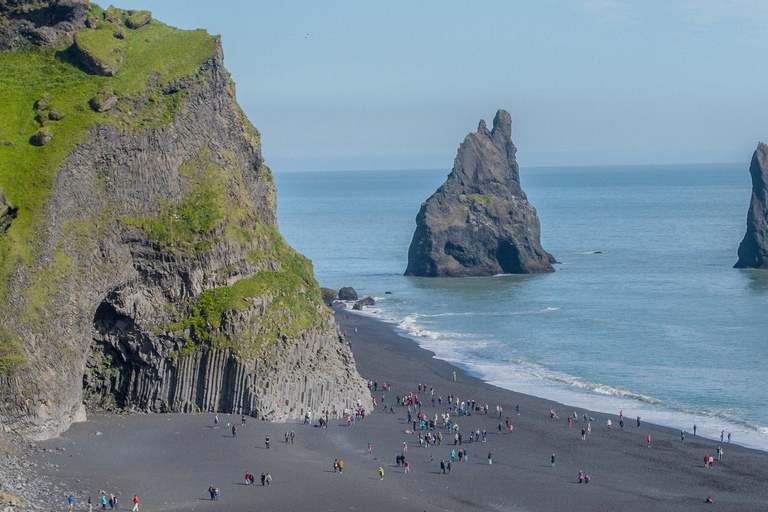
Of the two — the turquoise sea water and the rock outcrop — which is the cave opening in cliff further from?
the rock outcrop

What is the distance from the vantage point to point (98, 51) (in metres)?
75.0

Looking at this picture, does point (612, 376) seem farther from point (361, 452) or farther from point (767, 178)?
point (767, 178)

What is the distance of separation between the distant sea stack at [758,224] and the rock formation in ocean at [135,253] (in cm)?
10074

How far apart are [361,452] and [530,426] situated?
52.9ft

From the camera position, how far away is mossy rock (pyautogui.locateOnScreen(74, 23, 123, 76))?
74438 mm

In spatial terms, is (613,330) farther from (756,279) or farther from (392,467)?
(392,467)

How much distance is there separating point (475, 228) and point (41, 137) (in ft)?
316

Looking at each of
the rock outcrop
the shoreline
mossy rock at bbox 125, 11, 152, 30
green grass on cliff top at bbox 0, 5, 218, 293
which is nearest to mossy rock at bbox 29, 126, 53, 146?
green grass on cliff top at bbox 0, 5, 218, 293

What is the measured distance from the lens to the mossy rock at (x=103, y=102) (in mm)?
69875

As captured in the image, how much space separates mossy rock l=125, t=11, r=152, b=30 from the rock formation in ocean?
2.97 metres

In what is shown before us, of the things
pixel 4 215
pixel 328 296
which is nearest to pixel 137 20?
pixel 4 215

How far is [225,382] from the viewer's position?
6875 centimetres

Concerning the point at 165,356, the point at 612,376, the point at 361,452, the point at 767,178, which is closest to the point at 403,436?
the point at 361,452

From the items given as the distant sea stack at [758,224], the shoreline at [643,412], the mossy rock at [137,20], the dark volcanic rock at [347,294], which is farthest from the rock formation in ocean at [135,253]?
the distant sea stack at [758,224]
